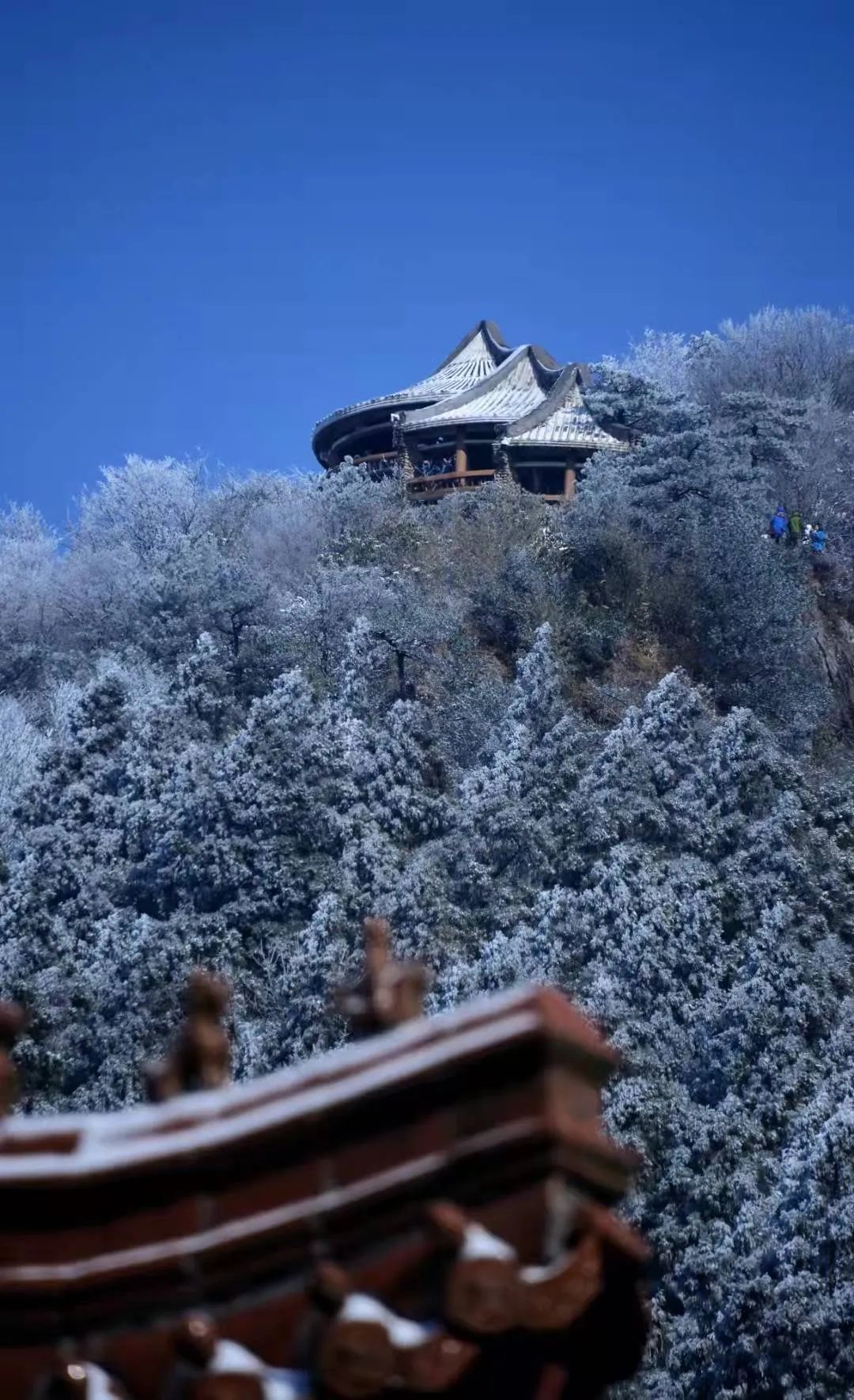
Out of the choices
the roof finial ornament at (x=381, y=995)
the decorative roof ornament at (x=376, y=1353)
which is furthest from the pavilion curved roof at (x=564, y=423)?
the decorative roof ornament at (x=376, y=1353)

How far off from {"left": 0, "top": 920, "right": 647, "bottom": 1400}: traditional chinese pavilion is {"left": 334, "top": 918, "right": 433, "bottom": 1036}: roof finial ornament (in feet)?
0.66

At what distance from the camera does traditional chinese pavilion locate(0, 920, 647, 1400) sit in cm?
272

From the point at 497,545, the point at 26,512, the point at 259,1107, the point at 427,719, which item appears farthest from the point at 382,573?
the point at 259,1107

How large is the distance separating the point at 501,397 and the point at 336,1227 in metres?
33.9

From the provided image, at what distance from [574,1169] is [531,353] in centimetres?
3537

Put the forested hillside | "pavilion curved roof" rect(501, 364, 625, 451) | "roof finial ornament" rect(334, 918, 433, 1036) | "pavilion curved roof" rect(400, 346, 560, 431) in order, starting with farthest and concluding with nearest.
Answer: "pavilion curved roof" rect(400, 346, 560, 431)
"pavilion curved roof" rect(501, 364, 625, 451)
the forested hillside
"roof finial ornament" rect(334, 918, 433, 1036)

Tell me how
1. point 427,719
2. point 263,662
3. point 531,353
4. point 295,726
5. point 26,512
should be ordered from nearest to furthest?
point 295,726 < point 427,719 < point 263,662 < point 531,353 < point 26,512

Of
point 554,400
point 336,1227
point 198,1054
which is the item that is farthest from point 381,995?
point 554,400

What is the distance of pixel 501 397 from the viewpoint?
3584 centimetres

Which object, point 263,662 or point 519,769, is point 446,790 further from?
point 263,662

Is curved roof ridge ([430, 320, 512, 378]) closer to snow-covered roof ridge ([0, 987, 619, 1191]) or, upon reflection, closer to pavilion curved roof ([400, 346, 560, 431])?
pavilion curved roof ([400, 346, 560, 431])

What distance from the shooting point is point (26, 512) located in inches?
1652

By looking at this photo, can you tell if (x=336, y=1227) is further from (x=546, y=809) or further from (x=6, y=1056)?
(x=546, y=809)

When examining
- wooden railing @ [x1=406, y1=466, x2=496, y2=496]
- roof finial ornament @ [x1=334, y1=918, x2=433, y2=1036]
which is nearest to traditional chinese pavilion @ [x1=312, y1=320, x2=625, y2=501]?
wooden railing @ [x1=406, y1=466, x2=496, y2=496]
